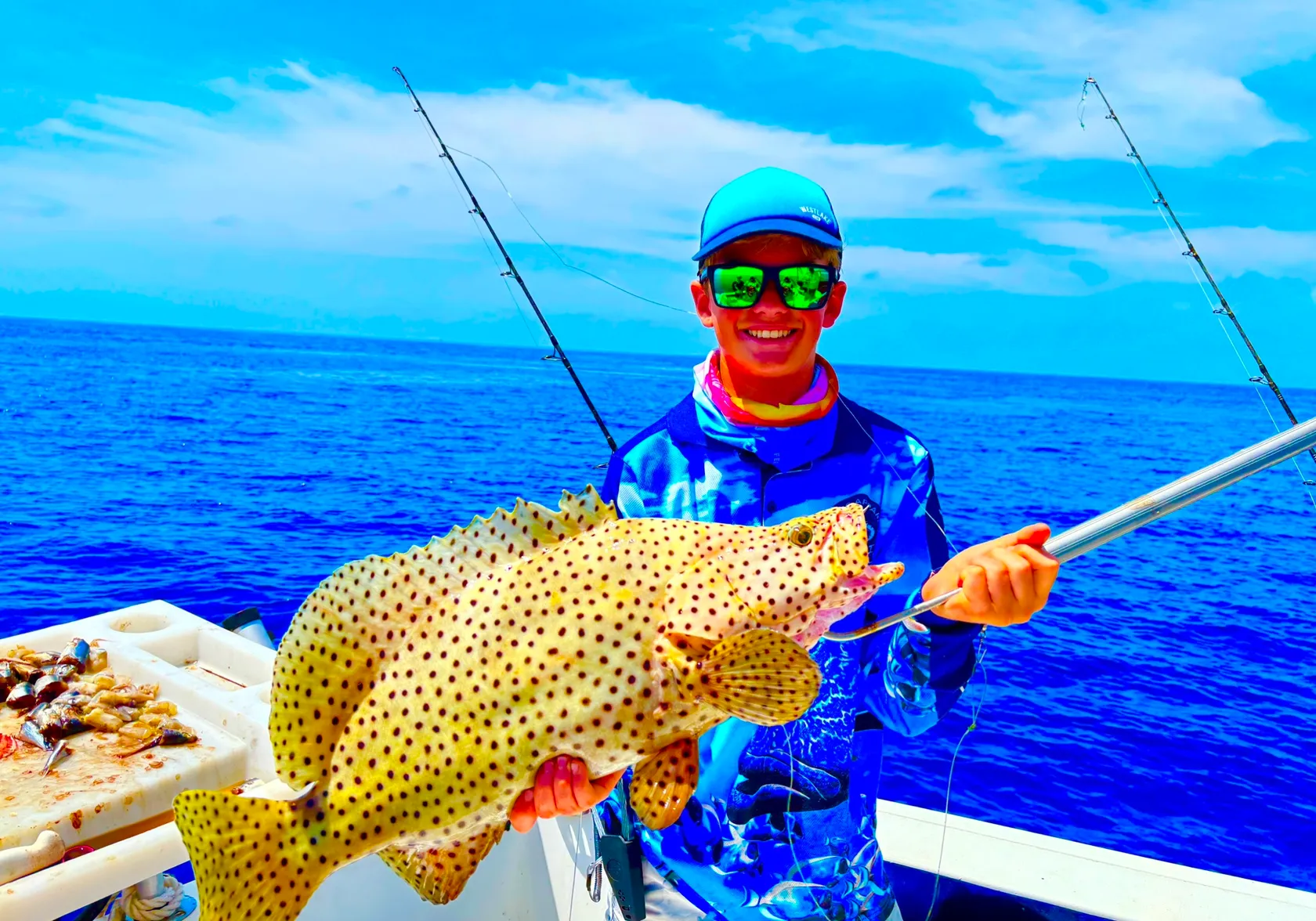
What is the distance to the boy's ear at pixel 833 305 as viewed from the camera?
3117 millimetres

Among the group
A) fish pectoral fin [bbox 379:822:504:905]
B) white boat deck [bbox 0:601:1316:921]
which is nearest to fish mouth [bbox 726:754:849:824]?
fish pectoral fin [bbox 379:822:504:905]

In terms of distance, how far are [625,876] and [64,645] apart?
4159 millimetres

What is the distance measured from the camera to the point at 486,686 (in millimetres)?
2266

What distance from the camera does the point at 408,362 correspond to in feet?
439

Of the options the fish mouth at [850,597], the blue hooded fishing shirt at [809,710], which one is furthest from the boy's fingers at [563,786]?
the blue hooded fishing shirt at [809,710]

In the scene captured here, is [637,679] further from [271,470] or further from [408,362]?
[408,362]

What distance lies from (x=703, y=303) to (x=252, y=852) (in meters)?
2.18

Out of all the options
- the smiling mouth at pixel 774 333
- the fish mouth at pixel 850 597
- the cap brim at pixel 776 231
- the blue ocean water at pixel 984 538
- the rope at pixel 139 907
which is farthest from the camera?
the blue ocean water at pixel 984 538

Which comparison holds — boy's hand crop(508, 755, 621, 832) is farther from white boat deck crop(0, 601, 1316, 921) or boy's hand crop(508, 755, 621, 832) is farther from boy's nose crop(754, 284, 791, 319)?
white boat deck crop(0, 601, 1316, 921)

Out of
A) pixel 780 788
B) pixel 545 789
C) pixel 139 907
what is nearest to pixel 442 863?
pixel 545 789

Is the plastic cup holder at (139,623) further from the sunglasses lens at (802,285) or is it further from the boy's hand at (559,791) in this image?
the sunglasses lens at (802,285)

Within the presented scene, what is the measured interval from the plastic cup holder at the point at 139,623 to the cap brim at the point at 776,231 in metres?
5.00

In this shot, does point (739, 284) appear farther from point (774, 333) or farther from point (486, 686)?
point (486, 686)

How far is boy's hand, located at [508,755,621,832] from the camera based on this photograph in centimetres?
227
